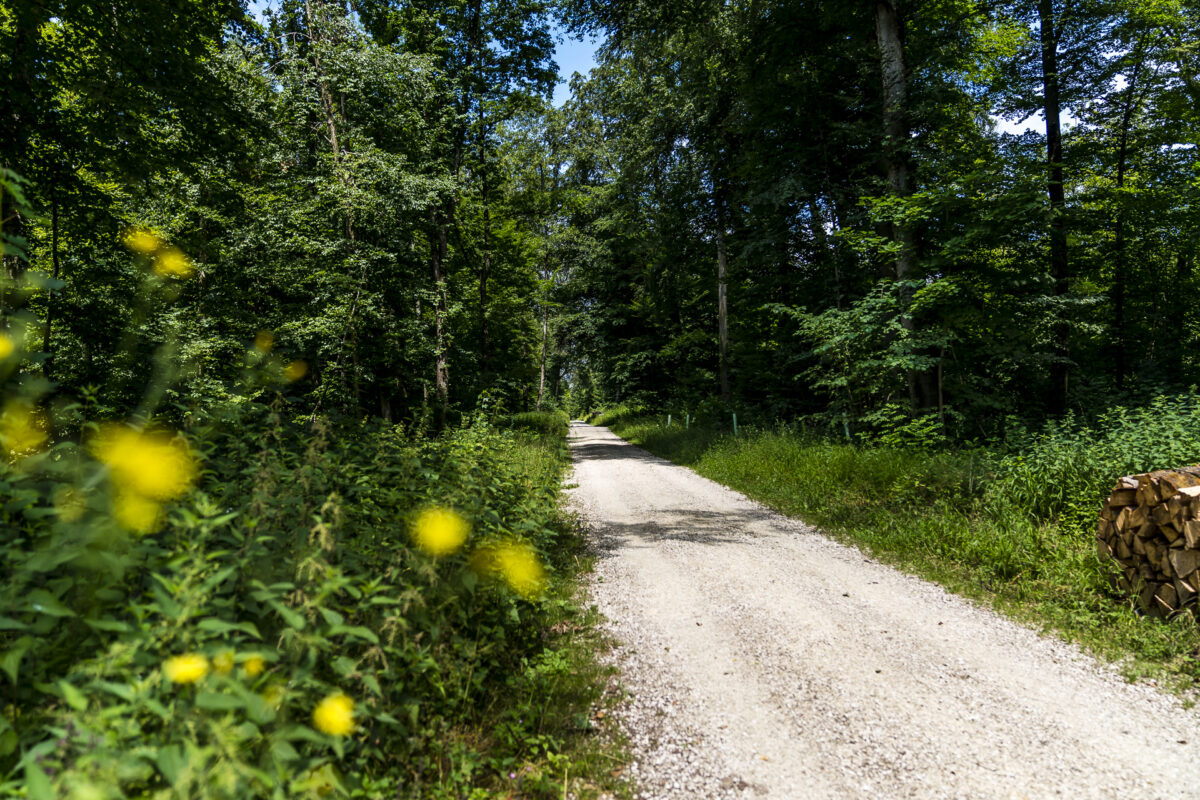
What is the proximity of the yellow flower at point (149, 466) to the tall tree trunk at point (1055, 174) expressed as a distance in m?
13.0

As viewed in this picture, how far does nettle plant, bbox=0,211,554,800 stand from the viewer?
51.0 inches

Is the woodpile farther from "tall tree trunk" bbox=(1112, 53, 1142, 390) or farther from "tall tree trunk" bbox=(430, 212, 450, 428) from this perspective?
"tall tree trunk" bbox=(1112, 53, 1142, 390)

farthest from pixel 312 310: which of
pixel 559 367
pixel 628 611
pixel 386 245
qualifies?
pixel 559 367

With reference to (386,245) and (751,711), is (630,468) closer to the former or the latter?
(386,245)

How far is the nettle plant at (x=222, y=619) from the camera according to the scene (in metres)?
1.29

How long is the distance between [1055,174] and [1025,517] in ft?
33.1

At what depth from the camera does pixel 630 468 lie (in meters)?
12.9

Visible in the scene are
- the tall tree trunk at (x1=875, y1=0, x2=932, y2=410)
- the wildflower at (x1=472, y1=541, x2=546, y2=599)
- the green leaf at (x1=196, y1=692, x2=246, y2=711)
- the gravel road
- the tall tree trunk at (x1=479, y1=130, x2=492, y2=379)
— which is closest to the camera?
the green leaf at (x1=196, y1=692, x2=246, y2=711)

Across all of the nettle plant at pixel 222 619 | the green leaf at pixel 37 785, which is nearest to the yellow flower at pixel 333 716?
the nettle plant at pixel 222 619

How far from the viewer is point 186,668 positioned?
1311 mm

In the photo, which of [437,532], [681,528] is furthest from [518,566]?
[681,528]

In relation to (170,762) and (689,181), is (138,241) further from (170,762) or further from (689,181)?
(689,181)

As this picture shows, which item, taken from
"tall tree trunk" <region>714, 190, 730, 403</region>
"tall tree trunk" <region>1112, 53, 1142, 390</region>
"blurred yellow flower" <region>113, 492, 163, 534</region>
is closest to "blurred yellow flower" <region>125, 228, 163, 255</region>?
"blurred yellow flower" <region>113, 492, 163, 534</region>

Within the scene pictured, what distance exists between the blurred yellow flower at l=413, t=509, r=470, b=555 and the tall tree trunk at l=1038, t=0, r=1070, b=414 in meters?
11.9
